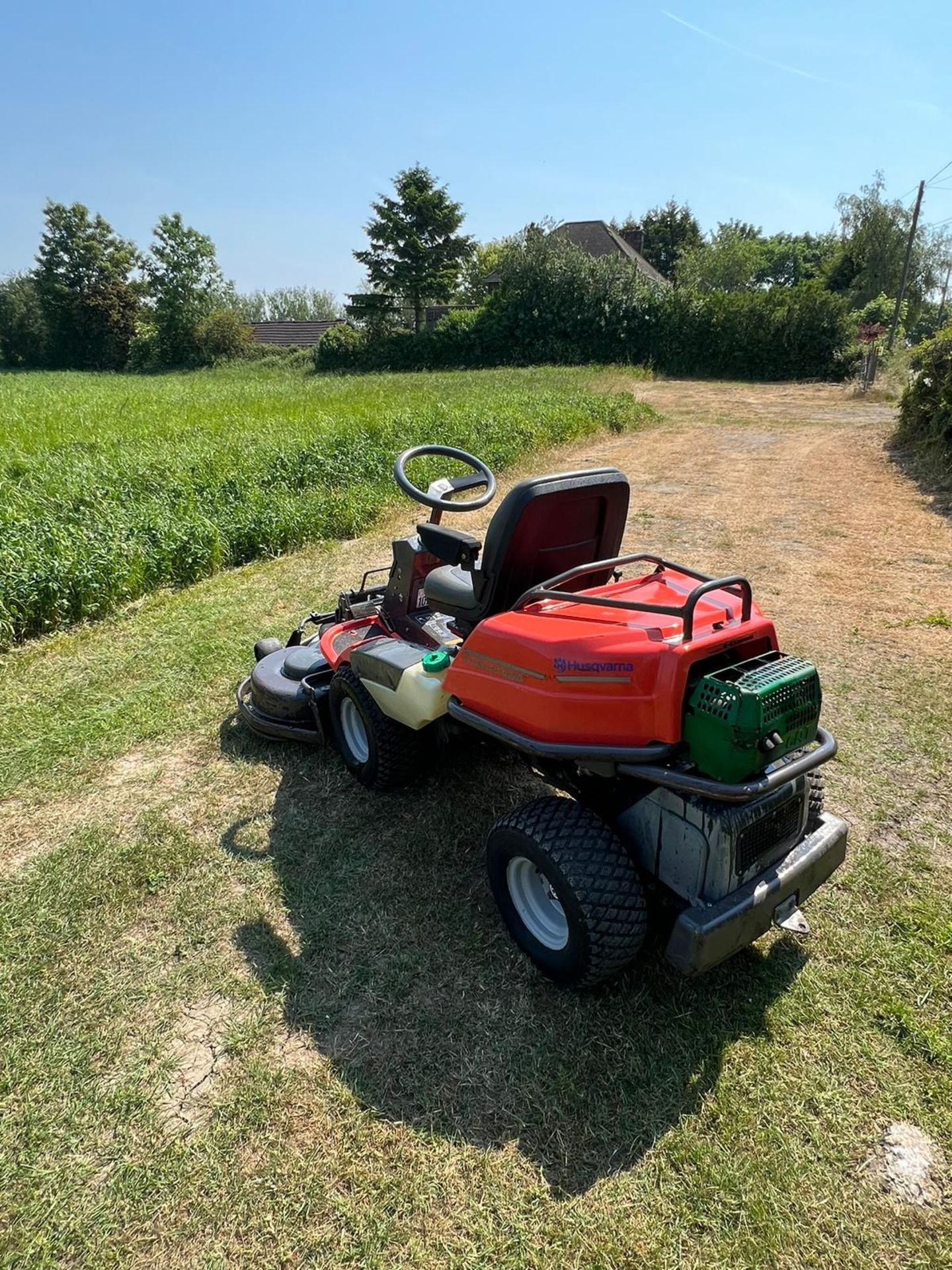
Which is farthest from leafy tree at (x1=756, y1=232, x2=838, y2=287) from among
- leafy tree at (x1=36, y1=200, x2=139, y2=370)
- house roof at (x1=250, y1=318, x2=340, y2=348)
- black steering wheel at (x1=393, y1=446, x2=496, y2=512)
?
black steering wheel at (x1=393, y1=446, x2=496, y2=512)

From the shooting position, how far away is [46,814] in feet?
10.3

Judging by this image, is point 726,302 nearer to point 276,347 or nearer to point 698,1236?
point 276,347

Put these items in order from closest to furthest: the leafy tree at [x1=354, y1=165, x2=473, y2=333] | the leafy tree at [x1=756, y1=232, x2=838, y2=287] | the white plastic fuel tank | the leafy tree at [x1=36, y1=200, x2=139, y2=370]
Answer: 1. the white plastic fuel tank
2. the leafy tree at [x1=354, y1=165, x2=473, y2=333]
3. the leafy tree at [x1=36, y1=200, x2=139, y2=370]
4. the leafy tree at [x1=756, y1=232, x2=838, y2=287]

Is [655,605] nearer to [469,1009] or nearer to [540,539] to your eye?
[540,539]

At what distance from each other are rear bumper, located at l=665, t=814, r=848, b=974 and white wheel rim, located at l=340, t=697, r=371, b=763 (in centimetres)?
164

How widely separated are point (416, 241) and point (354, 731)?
3620cm

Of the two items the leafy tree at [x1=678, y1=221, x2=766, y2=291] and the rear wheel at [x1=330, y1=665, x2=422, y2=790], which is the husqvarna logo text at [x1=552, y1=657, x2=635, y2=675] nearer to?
the rear wheel at [x1=330, y1=665, x2=422, y2=790]

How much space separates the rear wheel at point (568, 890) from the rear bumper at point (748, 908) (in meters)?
0.15

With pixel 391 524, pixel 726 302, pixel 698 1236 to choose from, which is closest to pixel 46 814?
pixel 698 1236

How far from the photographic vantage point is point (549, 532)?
2465mm

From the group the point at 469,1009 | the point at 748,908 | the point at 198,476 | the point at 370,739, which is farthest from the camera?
the point at 198,476

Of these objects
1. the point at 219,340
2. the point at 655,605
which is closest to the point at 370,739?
the point at 655,605

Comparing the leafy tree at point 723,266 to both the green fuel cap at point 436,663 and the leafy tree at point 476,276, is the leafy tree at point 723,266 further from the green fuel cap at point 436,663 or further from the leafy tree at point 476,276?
the green fuel cap at point 436,663

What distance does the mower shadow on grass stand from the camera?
191 cm
